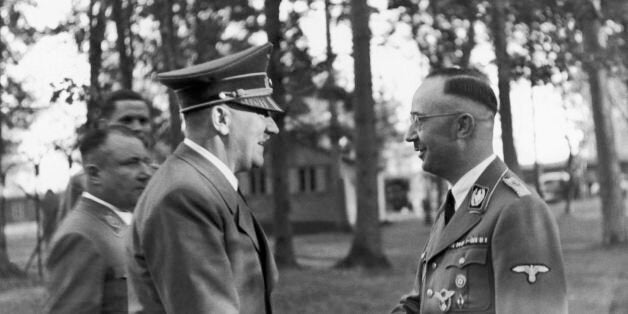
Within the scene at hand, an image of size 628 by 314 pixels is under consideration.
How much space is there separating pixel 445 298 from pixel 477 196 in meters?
0.36

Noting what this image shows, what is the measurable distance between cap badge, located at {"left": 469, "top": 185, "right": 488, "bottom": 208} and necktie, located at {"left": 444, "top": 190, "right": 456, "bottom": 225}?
174 millimetres

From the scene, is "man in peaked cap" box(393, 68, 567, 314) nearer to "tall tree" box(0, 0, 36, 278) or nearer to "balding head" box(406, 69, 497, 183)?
"balding head" box(406, 69, 497, 183)

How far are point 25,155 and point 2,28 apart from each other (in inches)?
103

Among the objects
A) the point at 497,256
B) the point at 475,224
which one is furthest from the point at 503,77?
the point at 497,256

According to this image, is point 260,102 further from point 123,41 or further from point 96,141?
point 123,41

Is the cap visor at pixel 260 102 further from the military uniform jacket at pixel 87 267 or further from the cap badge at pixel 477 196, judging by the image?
the military uniform jacket at pixel 87 267

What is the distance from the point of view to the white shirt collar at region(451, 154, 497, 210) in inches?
139

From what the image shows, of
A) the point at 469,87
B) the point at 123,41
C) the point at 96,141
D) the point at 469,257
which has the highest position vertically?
the point at 123,41

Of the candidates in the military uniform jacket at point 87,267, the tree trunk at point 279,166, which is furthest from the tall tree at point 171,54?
the military uniform jacket at point 87,267

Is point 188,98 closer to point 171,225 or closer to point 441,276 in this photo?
point 171,225

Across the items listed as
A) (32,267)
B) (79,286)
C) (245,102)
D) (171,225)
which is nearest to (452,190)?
(245,102)

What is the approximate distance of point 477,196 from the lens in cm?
346

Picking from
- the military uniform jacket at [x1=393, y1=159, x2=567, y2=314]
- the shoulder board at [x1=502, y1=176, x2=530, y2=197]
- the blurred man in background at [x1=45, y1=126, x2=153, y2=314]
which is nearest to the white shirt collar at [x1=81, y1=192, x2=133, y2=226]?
the blurred man in background at [x1=45, y1=126, x2=153, y2=314]

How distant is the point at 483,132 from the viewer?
3.55 meters
